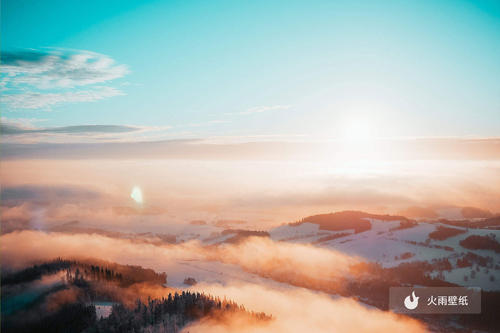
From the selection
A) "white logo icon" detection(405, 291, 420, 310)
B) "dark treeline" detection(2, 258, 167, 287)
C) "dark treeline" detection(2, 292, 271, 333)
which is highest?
"dark treeline" detection(2, 292, 271, 333)

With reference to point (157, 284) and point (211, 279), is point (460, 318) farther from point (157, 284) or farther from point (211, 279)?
point (157, 284)

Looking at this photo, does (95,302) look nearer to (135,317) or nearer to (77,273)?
(77,273)

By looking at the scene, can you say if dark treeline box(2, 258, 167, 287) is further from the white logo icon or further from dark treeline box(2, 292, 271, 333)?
the white logo icon

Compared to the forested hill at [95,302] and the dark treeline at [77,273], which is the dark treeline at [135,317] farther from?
the dark treeline at [77,273]

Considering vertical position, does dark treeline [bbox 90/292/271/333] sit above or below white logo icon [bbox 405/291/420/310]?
above

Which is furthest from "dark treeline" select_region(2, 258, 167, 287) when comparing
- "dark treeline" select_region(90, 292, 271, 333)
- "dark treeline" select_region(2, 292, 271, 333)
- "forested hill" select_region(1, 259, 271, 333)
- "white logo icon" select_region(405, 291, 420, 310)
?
"white logo icon" select_region(405, 291, 420, 310)

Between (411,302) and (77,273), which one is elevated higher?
(77,273)

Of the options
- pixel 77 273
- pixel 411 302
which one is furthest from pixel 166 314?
pixel 411 302

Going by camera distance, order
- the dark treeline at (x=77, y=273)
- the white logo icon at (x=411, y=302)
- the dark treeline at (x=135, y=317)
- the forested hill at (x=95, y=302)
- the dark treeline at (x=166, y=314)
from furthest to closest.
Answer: the dark treeline at (x=77, y=273), the white logo icon at (x=411, y=302), the forested hill at (x=95, y=302), the dark treeline at (x=135, y=317), the dark treeline at (x=166, y=314)

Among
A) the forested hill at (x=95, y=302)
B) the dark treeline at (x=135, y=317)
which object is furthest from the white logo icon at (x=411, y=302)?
the forested hill at (x=95, y=302)

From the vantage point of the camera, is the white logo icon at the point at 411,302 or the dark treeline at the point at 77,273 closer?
the white logo icon at the point at 411,302

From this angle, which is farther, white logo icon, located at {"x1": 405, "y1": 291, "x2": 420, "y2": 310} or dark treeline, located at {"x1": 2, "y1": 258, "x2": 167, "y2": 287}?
dark treeline, located at {"x1": 2, "y1": 258, "x2": 167, "y2": 287}

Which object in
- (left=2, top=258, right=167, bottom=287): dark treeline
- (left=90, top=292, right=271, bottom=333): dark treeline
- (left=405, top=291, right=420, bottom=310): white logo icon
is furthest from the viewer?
(left=2, top=258, right=167, bottom=287): dark treeline
